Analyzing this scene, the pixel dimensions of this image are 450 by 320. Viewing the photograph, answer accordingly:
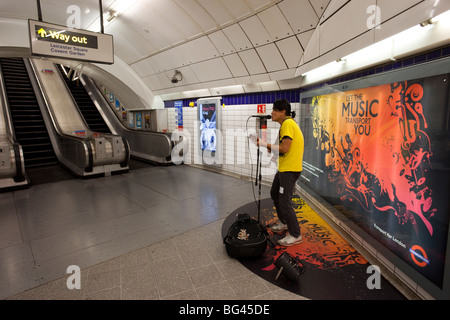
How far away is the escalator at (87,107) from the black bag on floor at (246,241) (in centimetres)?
952

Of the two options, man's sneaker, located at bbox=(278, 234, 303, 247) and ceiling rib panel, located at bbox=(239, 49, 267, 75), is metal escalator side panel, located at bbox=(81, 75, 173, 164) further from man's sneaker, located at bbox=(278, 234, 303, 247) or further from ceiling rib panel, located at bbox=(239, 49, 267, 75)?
man's sneaker, located at bbox=(278, 234, 303, 247)

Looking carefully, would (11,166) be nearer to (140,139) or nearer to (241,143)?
(140,139)

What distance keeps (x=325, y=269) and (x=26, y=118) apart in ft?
36.2

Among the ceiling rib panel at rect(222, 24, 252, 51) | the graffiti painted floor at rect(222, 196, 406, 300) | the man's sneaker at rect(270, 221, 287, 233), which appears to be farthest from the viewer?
the ceiling rib panel at rect(222, 24, 252, 51)

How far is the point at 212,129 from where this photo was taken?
23.1 ft

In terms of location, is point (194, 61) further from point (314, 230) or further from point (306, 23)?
point (314, 230)

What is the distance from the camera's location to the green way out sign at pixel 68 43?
4301 millimetres

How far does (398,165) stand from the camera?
240cm

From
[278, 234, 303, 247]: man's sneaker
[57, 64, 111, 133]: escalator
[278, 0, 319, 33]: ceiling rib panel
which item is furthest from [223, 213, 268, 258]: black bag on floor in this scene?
[57, 64, 111, 133]: escalator

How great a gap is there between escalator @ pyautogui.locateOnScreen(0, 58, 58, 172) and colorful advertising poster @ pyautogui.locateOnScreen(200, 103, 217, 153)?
195 inches

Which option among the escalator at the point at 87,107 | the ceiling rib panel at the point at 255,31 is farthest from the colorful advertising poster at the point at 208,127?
the escalator at the point at 87,107

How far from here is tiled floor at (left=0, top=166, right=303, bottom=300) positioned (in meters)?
2.40
